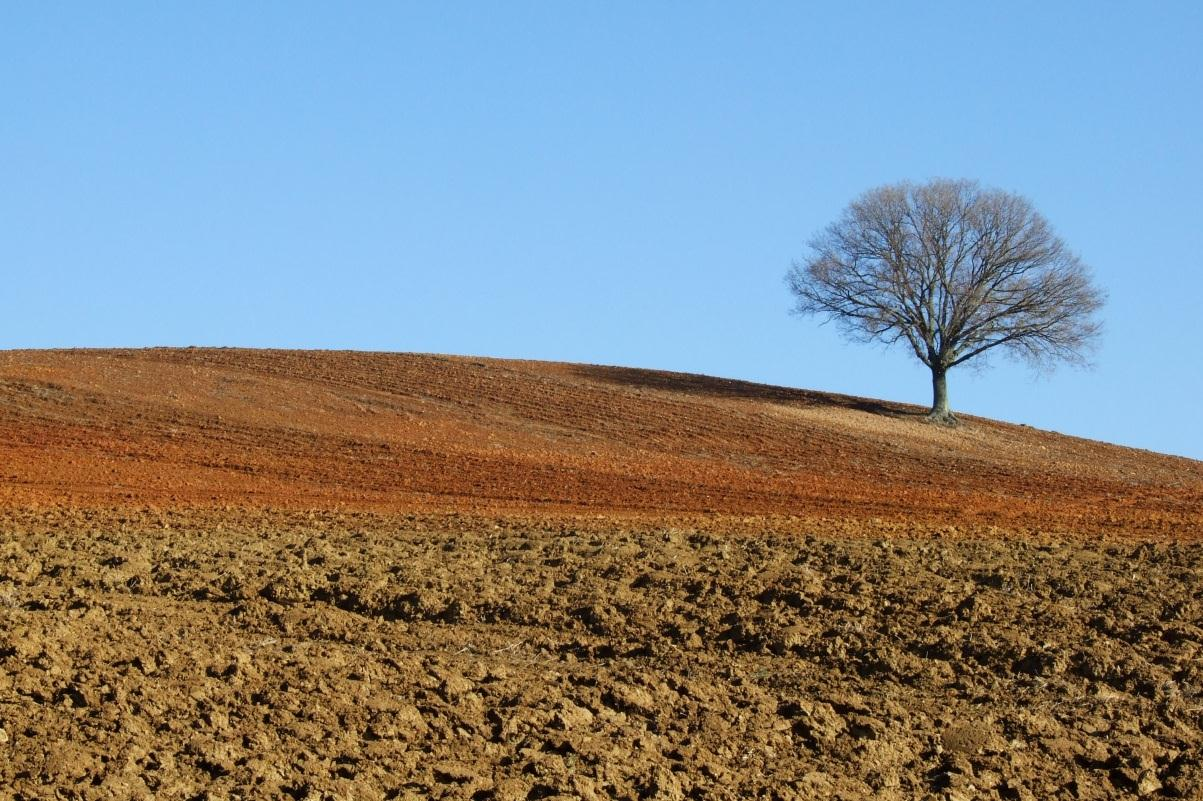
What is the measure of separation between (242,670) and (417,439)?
20.0 metres

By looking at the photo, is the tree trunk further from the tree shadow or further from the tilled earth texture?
the tilled earth texture

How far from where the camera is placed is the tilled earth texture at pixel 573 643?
8.18 meters

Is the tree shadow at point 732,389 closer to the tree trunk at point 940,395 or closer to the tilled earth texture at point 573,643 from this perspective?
the tree trunk at point 940,395

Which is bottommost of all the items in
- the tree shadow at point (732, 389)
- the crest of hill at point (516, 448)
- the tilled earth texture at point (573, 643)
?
the tilled earth texture at point (573, 643)

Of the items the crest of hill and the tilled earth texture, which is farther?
the crest of hill

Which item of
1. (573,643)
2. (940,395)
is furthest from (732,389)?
(573,643)

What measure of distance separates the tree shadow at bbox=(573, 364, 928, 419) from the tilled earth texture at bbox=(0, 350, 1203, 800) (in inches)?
765

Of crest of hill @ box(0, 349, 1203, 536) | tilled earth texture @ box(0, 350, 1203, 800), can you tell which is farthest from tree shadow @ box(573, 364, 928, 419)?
tilled earth texture @ box(0, 350, 1203, 800)

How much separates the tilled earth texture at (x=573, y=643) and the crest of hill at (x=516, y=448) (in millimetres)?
334

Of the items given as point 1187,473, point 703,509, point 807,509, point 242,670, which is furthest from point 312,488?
point 1187,473

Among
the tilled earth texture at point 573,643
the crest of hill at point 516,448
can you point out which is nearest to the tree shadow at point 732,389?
the crest of hill at point 516,448

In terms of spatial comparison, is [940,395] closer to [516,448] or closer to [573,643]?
[516,448]

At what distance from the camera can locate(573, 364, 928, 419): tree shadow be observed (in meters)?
42.2

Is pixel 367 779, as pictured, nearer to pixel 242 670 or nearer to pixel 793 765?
pixel 242 670
